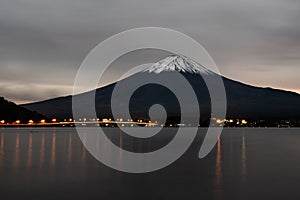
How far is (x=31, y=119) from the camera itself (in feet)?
466

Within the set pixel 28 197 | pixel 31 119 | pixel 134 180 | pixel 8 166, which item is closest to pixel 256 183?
pixel 134 180

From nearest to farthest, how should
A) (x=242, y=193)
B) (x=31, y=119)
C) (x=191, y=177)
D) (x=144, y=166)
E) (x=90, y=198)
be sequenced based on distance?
(x=90, y=198), (x=242, y=193), (x=191, y=177), (x=144, y=166), (x=31, y=119)

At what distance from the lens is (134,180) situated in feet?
60.7

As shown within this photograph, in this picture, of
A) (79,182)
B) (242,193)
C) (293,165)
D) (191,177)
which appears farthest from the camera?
(293,165)

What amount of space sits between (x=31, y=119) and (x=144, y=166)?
124 m

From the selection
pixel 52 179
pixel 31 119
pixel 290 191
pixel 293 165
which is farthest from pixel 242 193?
pixel 31 119

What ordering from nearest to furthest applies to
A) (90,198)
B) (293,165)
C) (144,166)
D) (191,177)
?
1. (90,198)
2. (191,177)
3. (144,166)
4. (293,165)

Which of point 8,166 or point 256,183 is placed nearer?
point 256,183

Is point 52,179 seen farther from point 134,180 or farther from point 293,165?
point 293,165

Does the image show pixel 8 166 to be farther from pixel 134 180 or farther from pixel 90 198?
pixel 90 198

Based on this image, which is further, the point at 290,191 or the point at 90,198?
the point at 290,191

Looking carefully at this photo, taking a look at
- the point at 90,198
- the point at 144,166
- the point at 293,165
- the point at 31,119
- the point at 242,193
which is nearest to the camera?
the point at 90,198

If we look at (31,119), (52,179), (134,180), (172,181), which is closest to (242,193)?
(172,181)

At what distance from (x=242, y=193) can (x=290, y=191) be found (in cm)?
197
